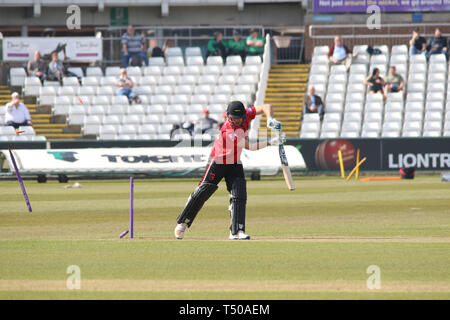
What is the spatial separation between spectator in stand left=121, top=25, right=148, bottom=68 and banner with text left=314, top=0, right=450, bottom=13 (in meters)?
7.27

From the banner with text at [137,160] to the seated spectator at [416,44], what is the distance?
8.37 meters

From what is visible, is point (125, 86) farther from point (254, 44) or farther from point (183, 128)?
point (254, 44)

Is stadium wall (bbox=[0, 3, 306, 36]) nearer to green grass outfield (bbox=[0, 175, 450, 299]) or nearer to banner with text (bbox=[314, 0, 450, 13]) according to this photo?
banner with text (bbox=[314, 0, 450, 13])

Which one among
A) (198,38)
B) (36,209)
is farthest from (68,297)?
(198,38)

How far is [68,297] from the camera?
26.9 feet

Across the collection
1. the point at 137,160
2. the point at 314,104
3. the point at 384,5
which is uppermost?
the point at 384,5

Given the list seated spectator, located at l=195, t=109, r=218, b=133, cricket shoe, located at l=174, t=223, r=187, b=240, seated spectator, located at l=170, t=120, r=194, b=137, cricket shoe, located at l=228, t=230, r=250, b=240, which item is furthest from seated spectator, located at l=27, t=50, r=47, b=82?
cricket shoe, located at l=228, t=230, r=250, b=240

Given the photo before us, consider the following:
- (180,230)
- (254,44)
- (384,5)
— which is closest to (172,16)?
(254,44)

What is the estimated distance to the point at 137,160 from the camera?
29.5 m

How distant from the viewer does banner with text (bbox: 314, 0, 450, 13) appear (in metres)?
38.2

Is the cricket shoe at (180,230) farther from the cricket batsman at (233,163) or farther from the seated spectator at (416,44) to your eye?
the seated spectator at (416,44)

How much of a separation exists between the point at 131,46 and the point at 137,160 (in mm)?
9353

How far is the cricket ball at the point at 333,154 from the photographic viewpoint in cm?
3086

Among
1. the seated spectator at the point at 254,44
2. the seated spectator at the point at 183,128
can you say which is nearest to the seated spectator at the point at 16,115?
the seated spectator at the point at 183,128
